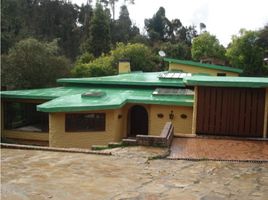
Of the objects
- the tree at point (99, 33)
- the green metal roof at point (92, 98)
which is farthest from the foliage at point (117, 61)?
the green metal roof at point (92, 98)

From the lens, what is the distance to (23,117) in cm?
1989

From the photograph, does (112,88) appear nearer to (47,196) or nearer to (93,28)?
(47,196)

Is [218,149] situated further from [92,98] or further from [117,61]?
[117,61]

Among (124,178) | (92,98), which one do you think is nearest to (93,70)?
(92,98)

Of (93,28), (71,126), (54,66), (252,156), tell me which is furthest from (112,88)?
(93,28)

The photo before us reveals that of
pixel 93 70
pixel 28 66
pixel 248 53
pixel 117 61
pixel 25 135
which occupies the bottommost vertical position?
pixel 25 135

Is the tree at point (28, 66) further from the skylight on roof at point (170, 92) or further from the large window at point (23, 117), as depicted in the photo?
the skylight on roof at point (170, 92)

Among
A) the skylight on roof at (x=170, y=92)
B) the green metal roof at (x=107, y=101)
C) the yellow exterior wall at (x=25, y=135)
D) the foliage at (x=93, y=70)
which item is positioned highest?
the foliage at (x=93, y=70)

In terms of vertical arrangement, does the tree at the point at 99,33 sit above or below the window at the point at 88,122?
above

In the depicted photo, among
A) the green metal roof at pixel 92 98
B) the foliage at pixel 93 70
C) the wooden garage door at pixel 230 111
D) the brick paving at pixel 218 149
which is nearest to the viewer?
the brick paving at pixel 218 149

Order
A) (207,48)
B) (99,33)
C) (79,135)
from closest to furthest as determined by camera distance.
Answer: (79,135)
(99,33)
(207,48)

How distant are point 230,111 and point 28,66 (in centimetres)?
1657

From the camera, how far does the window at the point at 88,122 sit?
51.5 feet

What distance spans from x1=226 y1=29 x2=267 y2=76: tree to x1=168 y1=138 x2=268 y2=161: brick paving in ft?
101
